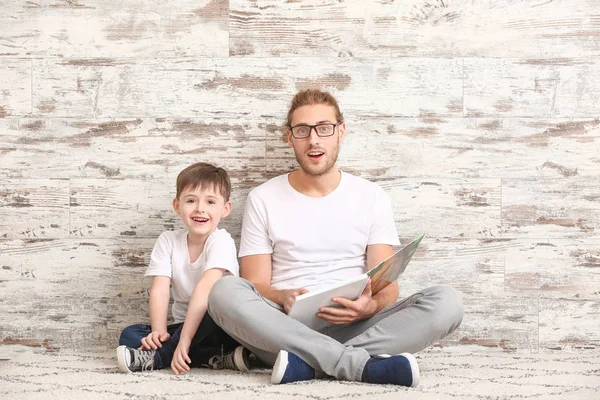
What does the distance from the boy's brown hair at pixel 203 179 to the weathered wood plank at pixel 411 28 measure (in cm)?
52

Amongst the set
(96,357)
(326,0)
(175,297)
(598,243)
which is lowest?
(96,357)

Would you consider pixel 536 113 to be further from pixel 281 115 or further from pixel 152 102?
pixel 152 102

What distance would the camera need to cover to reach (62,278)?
8.82 ft

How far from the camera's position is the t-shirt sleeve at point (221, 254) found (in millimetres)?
2354

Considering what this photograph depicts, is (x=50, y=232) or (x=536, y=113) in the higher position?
(x=536, y=113)

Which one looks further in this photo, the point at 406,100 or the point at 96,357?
the point at 406,100

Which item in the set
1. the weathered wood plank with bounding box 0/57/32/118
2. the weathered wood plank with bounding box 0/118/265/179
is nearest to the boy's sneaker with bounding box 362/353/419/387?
the weathered wood plank with bounding box 0/118/265/179

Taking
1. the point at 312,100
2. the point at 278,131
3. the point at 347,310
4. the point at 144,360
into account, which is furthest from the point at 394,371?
the point at 278,131

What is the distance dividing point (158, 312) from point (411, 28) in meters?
1.36

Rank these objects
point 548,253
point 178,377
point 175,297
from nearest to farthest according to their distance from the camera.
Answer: point 178,377
point 175,297
point 548,253

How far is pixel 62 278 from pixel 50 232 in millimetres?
176

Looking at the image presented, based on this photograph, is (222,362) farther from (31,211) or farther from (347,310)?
(31,211)

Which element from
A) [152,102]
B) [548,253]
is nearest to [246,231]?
[152,102]

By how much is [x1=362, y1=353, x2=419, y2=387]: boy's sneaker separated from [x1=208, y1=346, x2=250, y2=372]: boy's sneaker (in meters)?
0.43
